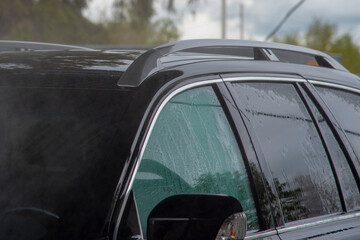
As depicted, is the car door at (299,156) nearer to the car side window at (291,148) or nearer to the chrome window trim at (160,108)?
the car side window at (291,148)

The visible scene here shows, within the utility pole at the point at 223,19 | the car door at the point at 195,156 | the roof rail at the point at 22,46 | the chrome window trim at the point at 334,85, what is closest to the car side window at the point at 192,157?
the car door at the point at 195,156

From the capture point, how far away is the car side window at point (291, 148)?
104 inches

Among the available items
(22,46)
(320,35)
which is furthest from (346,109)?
(320,35)

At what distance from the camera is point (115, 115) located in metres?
2.15

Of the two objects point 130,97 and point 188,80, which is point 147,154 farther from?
point 188,80

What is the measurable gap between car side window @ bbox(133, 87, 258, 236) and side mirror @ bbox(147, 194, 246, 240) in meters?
0.18

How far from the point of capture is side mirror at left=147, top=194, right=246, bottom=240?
6.19 ft

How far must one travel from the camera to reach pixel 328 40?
71.2 m

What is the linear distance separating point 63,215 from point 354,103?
69.7 inches

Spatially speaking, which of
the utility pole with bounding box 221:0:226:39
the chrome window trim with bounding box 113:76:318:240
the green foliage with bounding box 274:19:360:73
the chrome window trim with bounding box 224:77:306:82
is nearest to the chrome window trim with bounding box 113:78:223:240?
the chrome window trim with bounding box 113:76:318:240

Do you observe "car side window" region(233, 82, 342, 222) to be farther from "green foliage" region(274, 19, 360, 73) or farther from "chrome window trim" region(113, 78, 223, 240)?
"green foliage" region(274, 19, 360, 73)

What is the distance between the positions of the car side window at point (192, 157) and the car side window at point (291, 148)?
6.2 inches

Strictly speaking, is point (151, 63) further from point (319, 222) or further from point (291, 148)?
point (319, 222)

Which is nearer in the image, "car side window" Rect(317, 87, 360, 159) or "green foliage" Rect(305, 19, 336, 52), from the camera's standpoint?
"car side window" Rect(317, 87, 360, 159)
